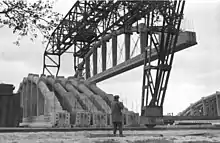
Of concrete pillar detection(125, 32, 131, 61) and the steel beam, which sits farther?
concrete pillar detection(125, 32, 131, 61)

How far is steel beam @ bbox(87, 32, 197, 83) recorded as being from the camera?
26.2m

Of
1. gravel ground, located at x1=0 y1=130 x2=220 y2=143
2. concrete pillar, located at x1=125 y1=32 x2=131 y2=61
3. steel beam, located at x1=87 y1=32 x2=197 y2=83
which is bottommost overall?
gravel ground, located at x1=0 y1=130 x2=220 y2=143

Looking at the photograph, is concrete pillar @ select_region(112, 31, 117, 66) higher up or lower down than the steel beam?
higher up

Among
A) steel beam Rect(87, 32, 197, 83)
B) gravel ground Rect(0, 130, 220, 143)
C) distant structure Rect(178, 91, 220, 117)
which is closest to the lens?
gravel ground Rect(0, 130, 220, 143)

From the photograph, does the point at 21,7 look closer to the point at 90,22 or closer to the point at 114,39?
the point at 90,22

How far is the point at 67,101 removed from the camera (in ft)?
91.1

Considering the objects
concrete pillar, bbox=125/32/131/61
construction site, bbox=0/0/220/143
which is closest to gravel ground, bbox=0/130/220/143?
construction site, bbox=0/0/220/143

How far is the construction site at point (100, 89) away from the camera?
17605 mm

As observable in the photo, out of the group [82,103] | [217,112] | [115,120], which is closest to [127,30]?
[82,103]

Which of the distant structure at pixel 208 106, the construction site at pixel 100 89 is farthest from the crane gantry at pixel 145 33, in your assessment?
the distant structure at pixel 208 106

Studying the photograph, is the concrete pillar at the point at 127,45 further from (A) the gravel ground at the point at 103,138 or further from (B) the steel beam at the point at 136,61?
(A) the gravel ground at the point at 103,138

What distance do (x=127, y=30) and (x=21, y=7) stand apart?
24.0 meters

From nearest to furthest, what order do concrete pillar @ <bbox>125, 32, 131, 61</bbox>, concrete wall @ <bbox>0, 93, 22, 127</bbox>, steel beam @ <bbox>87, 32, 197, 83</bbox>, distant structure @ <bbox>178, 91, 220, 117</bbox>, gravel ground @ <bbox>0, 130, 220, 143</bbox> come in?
gravel ground @ <bbox>0, 130, 220, 143</bbox> < concrete wall @ <bbox>0, 93, 22, 127</bbox> < steel beam @ <bbox>87, 32, 197, 83</bbox> < concrete pillar @ <bbox>125, 32, 131, 61</bbox> < distant structure @ <bbox>178, 91, 220, 117</bbox>

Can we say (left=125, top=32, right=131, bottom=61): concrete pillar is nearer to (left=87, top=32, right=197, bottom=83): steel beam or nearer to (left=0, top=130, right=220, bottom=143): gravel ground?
(left=87, top=32, right=197, bottom=83): steel beam
